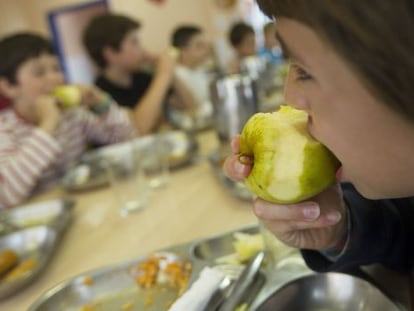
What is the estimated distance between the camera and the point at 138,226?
0.99 metres

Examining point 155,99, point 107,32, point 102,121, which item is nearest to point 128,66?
point 107,32

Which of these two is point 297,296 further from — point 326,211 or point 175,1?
point 175,1

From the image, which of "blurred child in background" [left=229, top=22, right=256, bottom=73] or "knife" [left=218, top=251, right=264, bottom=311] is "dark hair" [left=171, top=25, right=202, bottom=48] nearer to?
"blurred child in background" [left=229, top=22, right=256, bottom=73]

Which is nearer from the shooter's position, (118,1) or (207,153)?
(207,153)

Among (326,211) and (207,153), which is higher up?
(326,211)

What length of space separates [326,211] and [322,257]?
92 millimetres

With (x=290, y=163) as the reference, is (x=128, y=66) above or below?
below

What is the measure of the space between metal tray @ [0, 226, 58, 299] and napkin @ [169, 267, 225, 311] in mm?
344

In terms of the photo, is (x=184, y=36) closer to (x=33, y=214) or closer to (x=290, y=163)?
(x=33, y=214)

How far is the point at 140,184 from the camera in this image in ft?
3.74

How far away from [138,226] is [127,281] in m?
0.23

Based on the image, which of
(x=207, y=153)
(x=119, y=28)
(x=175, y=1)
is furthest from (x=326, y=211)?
(x=175, y=1)

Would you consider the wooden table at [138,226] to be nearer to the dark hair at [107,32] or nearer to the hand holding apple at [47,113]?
the hand holding apple at [47,113]

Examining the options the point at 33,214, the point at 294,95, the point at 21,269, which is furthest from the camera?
the point at 33,214
